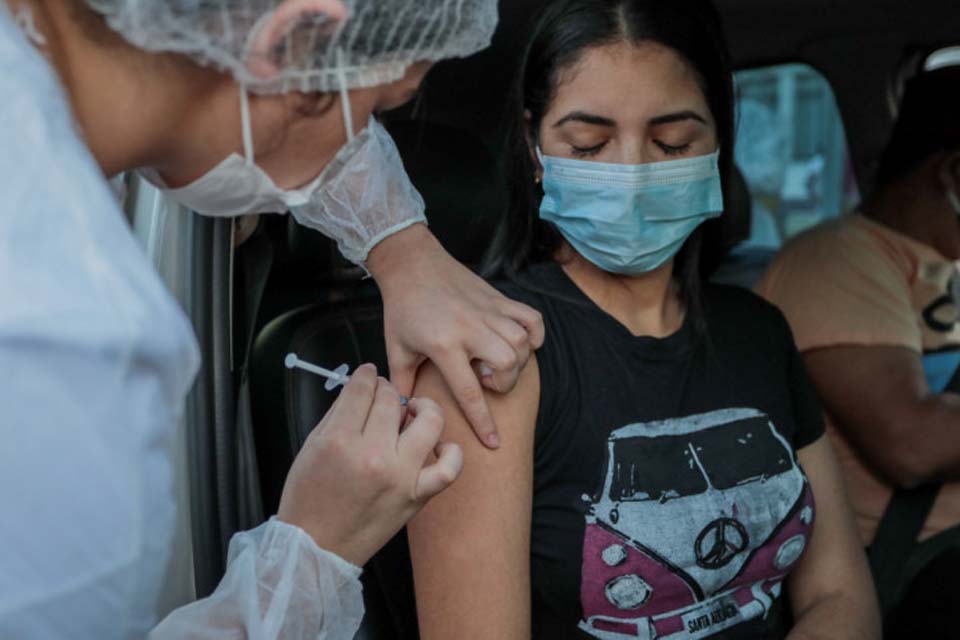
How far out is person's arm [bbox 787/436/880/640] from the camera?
1925 millimetres

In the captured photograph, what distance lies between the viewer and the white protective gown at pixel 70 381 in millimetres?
825

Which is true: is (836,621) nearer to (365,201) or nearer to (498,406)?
(498,406)

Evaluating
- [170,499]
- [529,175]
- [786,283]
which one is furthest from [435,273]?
[786,283]

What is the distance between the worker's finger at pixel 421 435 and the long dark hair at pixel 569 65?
652 millimetres

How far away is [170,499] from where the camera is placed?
0.96m

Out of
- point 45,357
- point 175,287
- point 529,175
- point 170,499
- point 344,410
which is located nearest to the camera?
point 45,357

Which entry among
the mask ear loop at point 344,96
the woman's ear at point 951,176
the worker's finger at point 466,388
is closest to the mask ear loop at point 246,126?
the mask ear loop at point 344,96

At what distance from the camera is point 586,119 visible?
72.8 inches

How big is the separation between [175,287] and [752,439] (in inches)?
38.5

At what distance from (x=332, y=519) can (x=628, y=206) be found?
766mm

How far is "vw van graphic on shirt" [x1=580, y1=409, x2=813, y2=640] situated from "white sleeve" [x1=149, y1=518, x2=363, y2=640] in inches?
18.7

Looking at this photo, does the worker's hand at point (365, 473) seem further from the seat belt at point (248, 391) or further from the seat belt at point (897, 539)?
the seat belt at point (897, 539)

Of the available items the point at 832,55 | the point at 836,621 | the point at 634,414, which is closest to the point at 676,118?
the point at 634,414

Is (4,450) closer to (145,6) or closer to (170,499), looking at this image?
(170,499)
